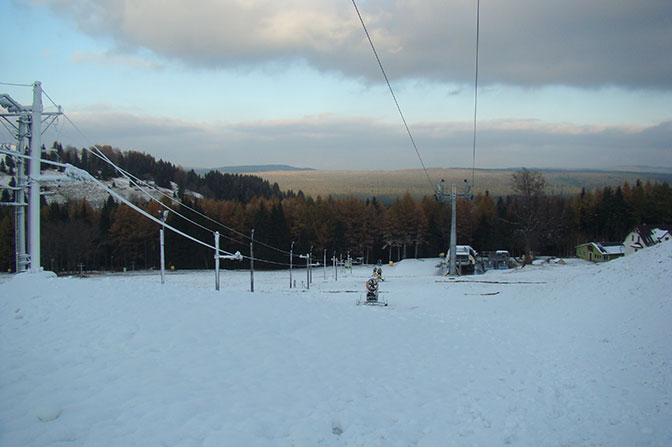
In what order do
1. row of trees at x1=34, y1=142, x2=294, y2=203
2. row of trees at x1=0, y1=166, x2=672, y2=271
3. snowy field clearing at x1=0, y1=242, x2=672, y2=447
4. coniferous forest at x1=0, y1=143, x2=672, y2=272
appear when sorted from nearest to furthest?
1. snowy field clearing at x1=0, y1=242, x2=672, y2=447
2. coniferous forest at x1=0, y1=143, x2=672, y2=272
3. row of trees at x1=0, y1=166, x2=672, y2=271
4. row of trees at x1=34, y1=142, x2=294, y2=203

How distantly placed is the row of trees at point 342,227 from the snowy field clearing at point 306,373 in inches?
2267

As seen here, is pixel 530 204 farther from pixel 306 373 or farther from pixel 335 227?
pixel 306 373

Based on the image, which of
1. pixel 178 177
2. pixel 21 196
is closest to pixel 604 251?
pixel 21 196

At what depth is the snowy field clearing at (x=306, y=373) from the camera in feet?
21.3

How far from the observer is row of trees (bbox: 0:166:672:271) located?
234 feet

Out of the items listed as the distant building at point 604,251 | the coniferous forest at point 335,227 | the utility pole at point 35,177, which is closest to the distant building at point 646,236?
the distant building at point 604,251

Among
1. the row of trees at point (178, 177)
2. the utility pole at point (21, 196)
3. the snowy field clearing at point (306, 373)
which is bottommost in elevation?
the snowy field clearing at point (306, 373)

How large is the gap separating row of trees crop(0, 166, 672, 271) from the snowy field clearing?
57.6 meters

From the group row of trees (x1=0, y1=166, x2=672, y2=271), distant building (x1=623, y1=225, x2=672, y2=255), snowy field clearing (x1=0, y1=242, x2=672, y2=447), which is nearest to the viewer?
snowy field clearing (x1=0, y1=242, x2=672, y2=447)

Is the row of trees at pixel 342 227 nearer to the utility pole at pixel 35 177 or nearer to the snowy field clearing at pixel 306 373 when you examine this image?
the utility pole at pixel 35 177

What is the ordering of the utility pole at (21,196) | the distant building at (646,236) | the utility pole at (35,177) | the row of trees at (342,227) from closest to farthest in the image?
the utility pole at (35,177) < the utility pole at (21,196) < the distant building at (646,236) < the row of trees at (342,227)

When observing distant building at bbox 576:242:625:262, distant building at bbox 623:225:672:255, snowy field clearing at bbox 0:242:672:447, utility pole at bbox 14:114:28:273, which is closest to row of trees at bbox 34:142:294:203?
distant building at bbox 576:242:625:262

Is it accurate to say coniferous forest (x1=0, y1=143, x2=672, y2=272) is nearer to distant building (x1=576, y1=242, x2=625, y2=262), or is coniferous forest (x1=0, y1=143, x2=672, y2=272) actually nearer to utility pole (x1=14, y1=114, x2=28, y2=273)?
distant building (x1=576, y1=242, x2=625, y2=262)

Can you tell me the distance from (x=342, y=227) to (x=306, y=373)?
6981 cm
